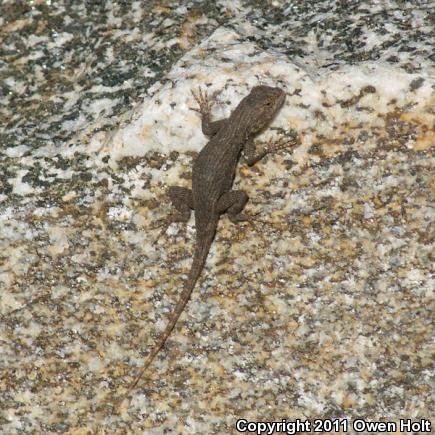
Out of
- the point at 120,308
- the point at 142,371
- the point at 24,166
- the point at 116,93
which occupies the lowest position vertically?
the point at 142,371

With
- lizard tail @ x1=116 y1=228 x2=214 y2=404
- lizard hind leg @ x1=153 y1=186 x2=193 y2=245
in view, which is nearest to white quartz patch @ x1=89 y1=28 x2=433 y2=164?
lizard hind leg @ x1=153 y1=186 x2=193 y2=245

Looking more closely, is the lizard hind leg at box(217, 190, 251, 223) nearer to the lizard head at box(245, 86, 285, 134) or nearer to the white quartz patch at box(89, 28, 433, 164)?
the white quartz patch at box(89, 28, 433, 164)

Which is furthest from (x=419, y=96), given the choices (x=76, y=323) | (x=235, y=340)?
(x=76, y=323)

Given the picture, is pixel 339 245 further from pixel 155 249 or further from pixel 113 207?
pixel 113 207

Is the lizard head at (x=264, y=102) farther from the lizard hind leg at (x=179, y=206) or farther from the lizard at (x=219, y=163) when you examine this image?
the lizard hind leg at (x=179, y=206)

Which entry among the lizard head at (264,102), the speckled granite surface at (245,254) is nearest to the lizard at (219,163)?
the lizard head at (264,102)

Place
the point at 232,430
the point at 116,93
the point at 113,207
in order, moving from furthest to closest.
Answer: the point at 116,93 → the point at 113,207 → the point at 232,430

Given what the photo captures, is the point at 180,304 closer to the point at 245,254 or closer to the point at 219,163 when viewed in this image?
the point at 245,254

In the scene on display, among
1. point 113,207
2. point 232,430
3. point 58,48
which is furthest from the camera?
point 58,48
